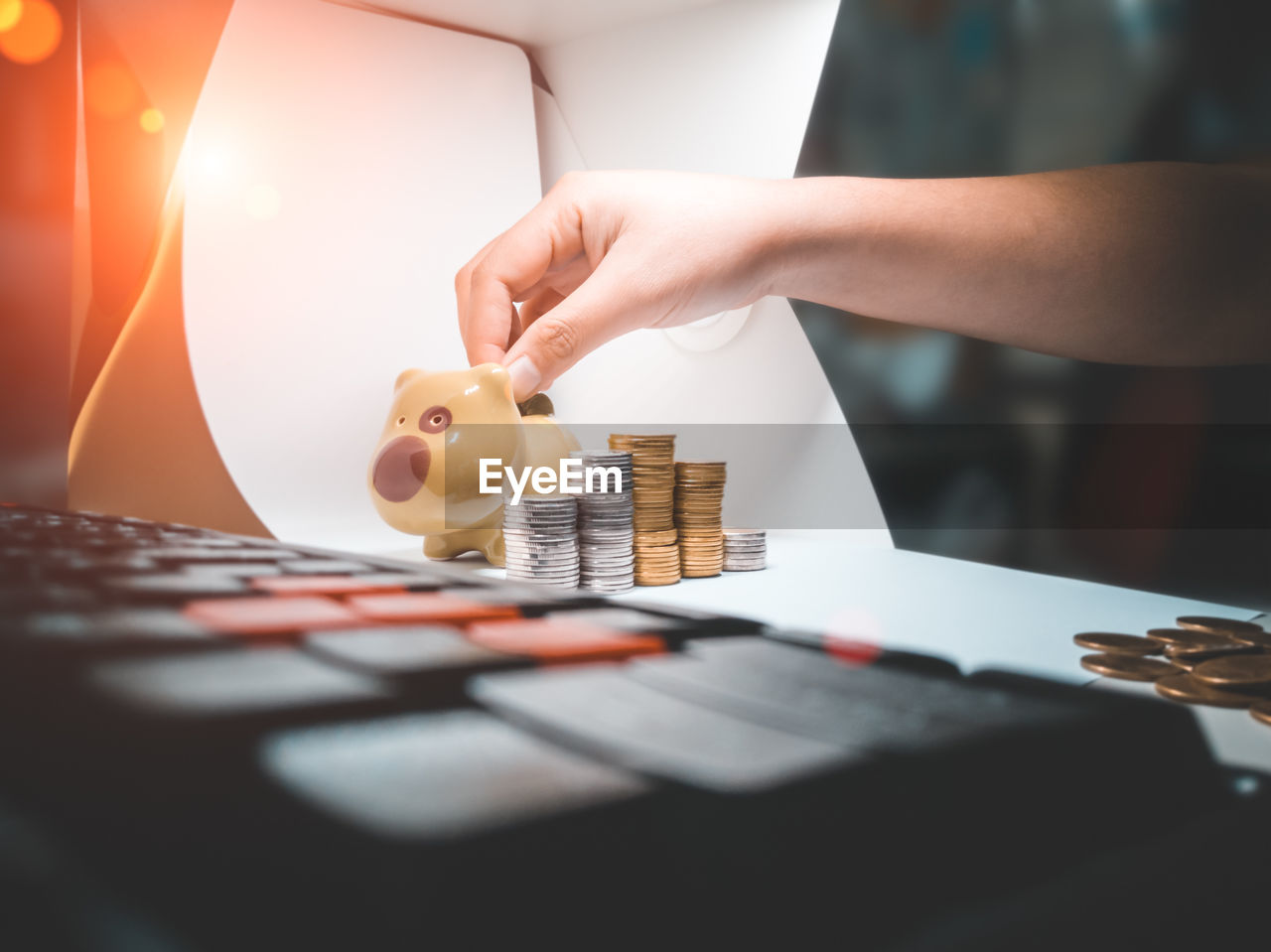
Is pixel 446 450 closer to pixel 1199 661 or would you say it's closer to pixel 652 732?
pixel 1199 661

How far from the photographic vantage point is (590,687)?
18 centimetres

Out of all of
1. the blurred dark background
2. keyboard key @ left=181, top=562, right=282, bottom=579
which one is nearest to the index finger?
the blurred dark background

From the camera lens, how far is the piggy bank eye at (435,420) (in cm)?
127

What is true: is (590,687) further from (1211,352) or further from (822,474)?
(822,474)

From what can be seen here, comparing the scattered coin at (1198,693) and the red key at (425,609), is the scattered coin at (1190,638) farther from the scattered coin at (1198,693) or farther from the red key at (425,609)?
the red key at (425,609)

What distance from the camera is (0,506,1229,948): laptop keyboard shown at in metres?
0.10

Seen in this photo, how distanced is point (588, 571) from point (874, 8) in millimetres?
1137

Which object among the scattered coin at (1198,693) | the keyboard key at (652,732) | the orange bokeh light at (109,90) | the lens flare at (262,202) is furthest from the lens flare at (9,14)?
the scattered coin at (1198,693)

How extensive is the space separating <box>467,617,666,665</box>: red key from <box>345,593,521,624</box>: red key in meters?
0.01


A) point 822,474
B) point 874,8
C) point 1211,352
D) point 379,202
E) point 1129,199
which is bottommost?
point 822,474

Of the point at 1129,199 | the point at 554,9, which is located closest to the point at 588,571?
the point at 1129,199

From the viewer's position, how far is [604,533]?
1.24m

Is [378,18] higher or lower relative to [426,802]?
higher

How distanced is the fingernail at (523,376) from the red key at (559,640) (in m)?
0.95
